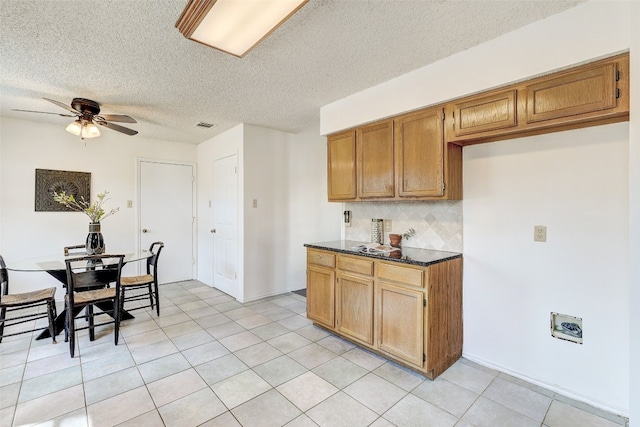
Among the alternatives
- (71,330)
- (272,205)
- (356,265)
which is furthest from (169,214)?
(356,265)

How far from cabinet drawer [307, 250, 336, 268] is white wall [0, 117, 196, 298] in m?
3.13

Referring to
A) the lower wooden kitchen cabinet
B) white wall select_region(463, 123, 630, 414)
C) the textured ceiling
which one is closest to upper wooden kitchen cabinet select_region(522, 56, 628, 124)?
white wall select_region(463, 123, 630, 414)

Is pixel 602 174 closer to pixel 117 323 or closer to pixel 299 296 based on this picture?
pixel 299 296

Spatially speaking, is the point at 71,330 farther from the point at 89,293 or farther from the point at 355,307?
the point at 355,307

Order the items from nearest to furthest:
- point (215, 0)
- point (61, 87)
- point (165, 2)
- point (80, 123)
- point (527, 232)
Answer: point (215, 0) → point (165, 2) → point (527, 232) → point (61, 87) → point (80, 123)

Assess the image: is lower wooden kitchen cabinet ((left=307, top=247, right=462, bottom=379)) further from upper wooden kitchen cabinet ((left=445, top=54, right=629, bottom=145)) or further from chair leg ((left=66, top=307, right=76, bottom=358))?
chair leg ((left=66, top=307, right=76, bottom=358))

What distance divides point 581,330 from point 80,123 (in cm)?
461

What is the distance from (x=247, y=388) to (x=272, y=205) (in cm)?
260

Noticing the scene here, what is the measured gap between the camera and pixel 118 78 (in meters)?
2.58

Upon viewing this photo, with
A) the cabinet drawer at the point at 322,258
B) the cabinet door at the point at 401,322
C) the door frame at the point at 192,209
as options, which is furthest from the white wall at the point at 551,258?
the door frame at the point at 192,209

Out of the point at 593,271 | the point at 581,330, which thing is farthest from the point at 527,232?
the point at 581,330

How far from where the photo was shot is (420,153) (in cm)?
249

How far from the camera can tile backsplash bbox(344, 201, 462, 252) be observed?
255cm

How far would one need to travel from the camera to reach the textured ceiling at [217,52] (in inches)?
67.6
